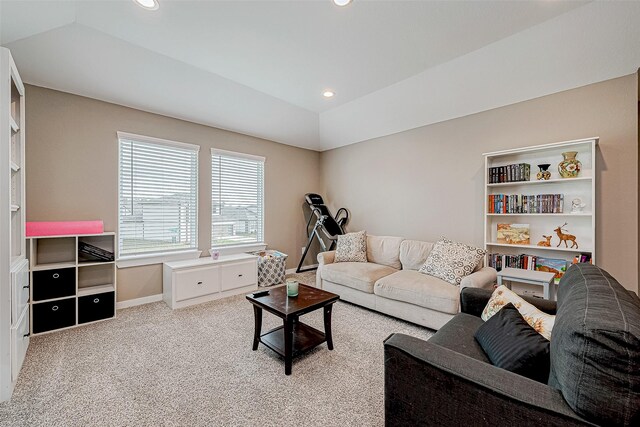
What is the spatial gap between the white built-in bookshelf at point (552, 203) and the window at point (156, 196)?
409cm

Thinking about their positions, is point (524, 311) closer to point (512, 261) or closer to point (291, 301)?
point (291, 301)

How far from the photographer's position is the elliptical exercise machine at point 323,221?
5137 millimetres

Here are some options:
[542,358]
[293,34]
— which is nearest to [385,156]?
[293,34]

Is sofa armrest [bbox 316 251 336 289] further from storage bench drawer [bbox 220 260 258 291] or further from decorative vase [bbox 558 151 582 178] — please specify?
decorative vase [bbox 558 151 582 178]

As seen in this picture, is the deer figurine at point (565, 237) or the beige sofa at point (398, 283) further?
the deer figurine at point (565, 237)

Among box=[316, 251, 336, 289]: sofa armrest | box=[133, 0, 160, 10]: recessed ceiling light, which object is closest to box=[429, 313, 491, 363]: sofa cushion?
box=[316, 251, 336, 289]: sofa armrest

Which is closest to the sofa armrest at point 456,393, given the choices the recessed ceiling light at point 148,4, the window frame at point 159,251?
the recessed ceiling light at point 148,4

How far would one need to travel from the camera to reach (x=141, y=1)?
219cm

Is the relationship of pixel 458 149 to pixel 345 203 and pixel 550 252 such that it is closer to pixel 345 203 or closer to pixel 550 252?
pixel 550 252

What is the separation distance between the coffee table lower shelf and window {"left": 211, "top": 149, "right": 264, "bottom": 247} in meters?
2.39

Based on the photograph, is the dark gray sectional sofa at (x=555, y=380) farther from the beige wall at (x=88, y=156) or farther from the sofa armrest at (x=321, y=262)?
the beige wall at (x=88, y=156)

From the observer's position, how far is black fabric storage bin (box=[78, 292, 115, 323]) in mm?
2975

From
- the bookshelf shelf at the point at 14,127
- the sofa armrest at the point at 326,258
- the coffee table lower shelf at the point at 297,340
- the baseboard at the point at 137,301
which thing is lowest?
the baseboard at the point at 137,301

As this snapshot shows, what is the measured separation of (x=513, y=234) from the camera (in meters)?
3.33
